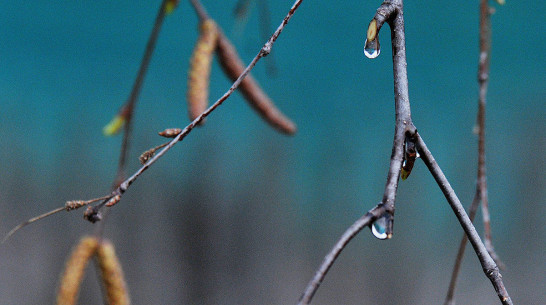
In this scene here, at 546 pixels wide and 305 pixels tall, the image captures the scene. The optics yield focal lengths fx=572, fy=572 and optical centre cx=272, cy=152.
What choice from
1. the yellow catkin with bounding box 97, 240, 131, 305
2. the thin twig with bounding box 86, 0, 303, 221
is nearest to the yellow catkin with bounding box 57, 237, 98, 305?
the yellow catkin with bounding box 97, 240, 131, 305

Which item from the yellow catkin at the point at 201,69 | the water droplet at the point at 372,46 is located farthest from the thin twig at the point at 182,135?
the yellow catkin at the point at 201,69

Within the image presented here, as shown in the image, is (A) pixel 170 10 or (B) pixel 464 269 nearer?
(A) pixel 170 10

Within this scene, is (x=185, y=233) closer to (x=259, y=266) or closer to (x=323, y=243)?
(x=259, y=266)

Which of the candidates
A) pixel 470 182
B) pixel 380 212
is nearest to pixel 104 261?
pixel 380 212

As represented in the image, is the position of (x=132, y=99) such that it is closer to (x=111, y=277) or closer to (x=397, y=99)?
(x=111, y=277)

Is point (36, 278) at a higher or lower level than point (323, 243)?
higher
